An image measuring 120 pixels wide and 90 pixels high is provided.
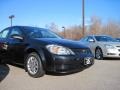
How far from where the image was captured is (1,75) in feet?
22.2

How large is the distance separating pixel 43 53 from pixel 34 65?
529 millimetres

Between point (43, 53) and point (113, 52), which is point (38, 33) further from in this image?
point (113, 52)

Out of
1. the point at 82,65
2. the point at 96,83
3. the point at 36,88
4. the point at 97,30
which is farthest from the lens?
the point at 97,30

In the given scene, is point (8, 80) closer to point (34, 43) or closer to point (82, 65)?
point (34, 43)

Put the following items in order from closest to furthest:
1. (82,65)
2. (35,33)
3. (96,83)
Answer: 1. (96,83)
2. (82,65)
3. (35,33)

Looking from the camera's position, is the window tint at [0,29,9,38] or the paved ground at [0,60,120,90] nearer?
the paved ground at [0,60,120,90]

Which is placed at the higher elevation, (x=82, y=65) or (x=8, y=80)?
(x=82, y=65)

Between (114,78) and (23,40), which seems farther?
(23,40)

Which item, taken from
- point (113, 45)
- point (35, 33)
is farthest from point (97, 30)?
point (35, 33)

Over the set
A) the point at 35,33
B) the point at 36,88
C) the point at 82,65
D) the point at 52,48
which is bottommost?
the point at 36,88

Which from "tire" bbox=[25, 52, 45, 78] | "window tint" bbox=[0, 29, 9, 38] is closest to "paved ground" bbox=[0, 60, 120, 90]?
"tire" bbox=[25, 52, 45, 78]

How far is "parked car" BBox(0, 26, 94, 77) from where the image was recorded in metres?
6.00

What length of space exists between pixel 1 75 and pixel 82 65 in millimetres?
2329

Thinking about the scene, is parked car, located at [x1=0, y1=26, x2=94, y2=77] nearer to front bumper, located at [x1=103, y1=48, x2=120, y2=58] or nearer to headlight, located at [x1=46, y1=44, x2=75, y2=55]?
headlight, located at [x1=46, y1=44, x2=75, y2=55]
